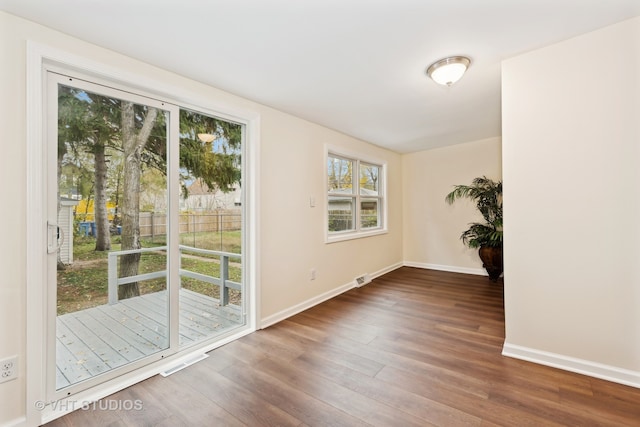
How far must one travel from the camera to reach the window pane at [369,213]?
462 cm

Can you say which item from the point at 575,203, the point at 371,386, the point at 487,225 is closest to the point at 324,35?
the point at 575,203

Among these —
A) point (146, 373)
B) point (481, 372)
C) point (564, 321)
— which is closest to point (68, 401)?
point (146, 373)

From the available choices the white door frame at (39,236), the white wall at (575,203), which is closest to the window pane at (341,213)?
the white wall at (575,203)

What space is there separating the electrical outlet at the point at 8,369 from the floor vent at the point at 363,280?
137 inches

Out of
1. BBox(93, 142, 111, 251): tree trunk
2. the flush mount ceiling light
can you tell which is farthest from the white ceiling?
BBox(93, 142, 111, 251): tree trunk

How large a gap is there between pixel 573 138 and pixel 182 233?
3.03 m

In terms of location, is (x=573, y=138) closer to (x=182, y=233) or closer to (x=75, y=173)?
(x=182, y=233)

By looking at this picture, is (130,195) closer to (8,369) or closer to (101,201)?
(101,201)

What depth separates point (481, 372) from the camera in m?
1.95

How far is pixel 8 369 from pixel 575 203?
3.60 m

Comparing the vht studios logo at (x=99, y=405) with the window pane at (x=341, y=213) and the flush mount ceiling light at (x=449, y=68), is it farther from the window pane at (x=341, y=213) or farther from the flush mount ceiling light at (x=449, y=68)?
the flush mount ceiling light at (x=449, y=68)

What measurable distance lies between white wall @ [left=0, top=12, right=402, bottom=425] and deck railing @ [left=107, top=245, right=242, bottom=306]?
1.12 feet

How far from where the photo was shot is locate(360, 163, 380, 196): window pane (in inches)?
182

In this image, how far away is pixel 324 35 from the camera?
68.0 inches
